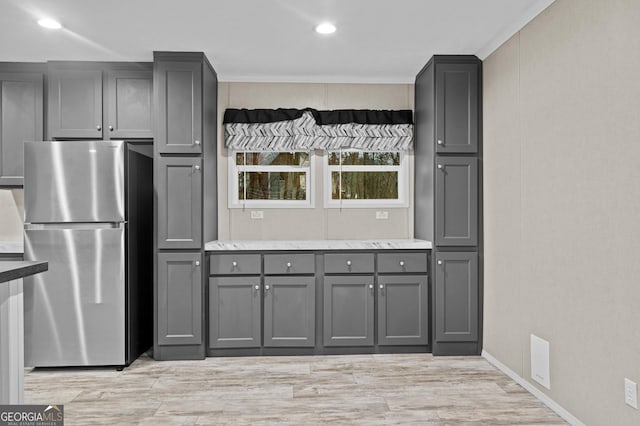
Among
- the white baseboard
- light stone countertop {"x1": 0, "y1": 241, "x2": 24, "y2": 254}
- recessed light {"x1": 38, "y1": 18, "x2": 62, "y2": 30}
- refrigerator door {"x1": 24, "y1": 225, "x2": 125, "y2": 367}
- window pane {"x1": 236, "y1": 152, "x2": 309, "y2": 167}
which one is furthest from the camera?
window pane {"x1": 236, "y1": 152, "x2": 309, "y2": 167}

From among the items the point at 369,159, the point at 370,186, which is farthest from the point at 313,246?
the point at 369,159

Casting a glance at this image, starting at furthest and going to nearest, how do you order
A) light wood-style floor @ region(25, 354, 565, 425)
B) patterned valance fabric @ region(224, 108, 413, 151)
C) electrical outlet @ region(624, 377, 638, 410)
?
1. patterned valance fabric @ region(224, 108, 413, 151)
2. light wood-style floor @ region(25, 354, 565, 425)
3. electrical outlet @ region(624, 377, 638, 410)

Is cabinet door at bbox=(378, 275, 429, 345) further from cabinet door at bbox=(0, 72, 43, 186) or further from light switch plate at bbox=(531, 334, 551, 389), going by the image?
cabinet door at bbox=(0, 72, 43, 186)

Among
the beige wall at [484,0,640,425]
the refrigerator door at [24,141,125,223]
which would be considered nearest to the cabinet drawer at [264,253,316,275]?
the refrigerator door at [24,141,125,223]

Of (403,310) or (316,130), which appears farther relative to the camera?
(316,130)

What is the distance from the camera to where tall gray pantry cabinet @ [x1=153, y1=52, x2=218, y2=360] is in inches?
151

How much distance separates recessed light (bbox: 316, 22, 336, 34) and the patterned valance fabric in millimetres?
1146

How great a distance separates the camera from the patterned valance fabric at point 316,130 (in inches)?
175

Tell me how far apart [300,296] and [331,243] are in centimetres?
53

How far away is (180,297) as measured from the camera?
384cm

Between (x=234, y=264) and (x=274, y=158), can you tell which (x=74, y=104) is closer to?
(x=274, y=158)

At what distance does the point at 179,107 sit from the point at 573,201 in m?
2.98

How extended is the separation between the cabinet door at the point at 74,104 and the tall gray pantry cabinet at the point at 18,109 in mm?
144

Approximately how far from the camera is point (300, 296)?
157 inches
